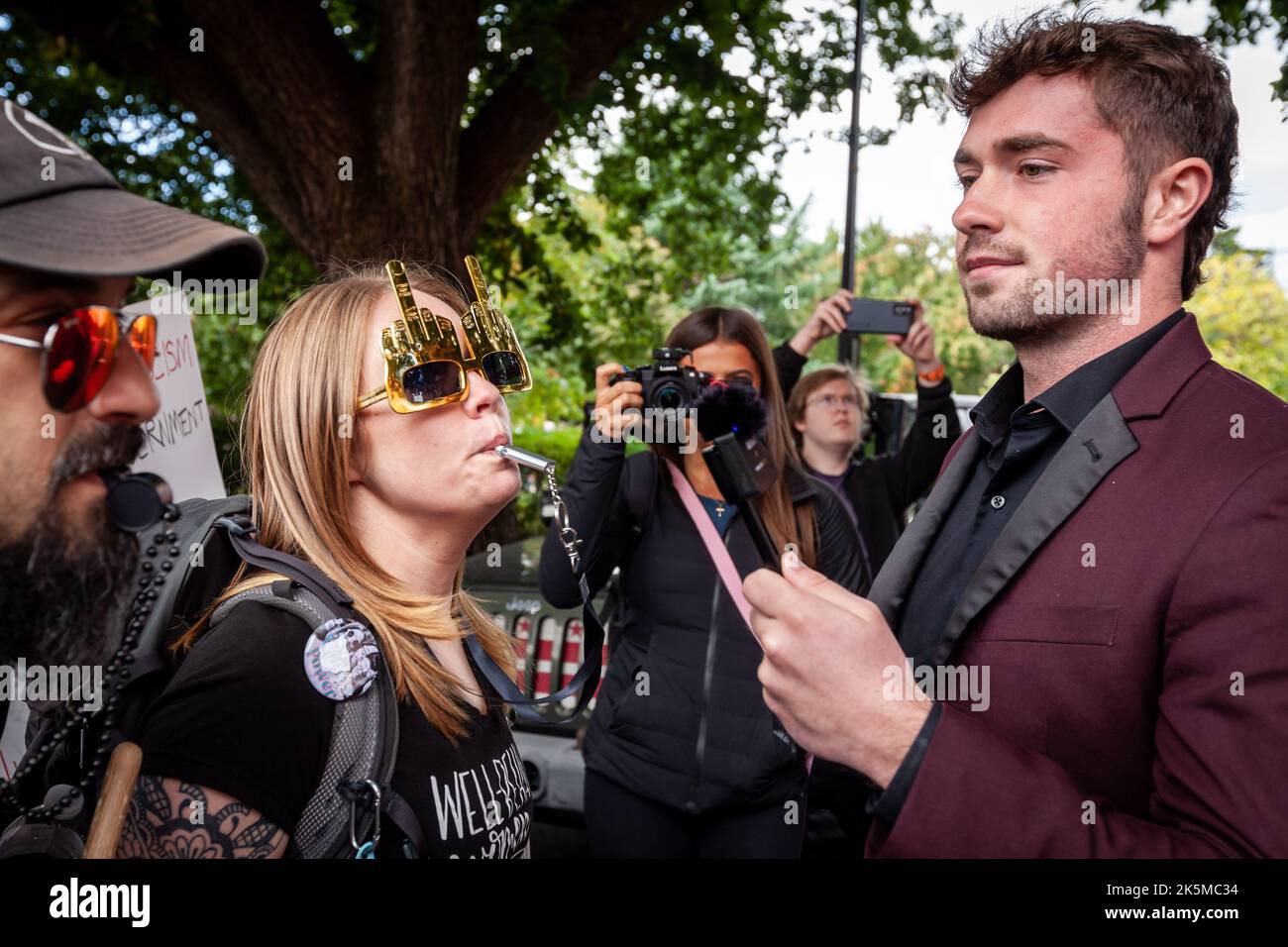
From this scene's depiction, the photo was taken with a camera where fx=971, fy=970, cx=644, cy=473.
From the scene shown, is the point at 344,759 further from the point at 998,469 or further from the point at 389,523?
the point at 998,469

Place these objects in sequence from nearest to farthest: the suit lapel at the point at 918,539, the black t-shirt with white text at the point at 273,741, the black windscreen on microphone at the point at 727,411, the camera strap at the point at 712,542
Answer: the black t-shirt with white text at the point at 273,741
the suit lapel at the point at 918,539
the camera strap at the point at 712,542
the black windscreen on microphone at the point at 727,411

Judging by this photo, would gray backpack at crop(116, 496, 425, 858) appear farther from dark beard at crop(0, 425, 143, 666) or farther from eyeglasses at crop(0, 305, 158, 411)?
eyeglasses at crop(0, 305, 158, 411)

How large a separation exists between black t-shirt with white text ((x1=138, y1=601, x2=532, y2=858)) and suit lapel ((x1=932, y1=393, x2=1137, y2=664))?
787 millimetres

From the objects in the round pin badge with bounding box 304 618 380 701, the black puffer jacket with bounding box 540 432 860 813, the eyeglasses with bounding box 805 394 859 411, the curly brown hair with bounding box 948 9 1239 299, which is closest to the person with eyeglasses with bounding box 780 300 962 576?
the eyeglasses with bounding box 805 394 859 411

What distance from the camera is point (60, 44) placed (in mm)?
6191

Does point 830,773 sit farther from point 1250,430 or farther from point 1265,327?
point 1265,327

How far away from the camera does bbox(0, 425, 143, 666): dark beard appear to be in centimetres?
110

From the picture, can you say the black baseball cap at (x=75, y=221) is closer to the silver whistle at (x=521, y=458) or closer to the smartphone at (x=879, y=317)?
the silver whistle at (x=521, y=458)

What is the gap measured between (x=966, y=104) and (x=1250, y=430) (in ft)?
3.04

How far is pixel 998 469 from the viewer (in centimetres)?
174

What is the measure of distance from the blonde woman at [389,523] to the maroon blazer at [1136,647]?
67 centimetres

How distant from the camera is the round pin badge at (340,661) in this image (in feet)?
4.51

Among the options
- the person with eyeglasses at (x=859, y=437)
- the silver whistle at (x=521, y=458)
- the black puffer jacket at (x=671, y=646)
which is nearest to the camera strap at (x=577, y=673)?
the silver whistle at (x=521, y=458)
